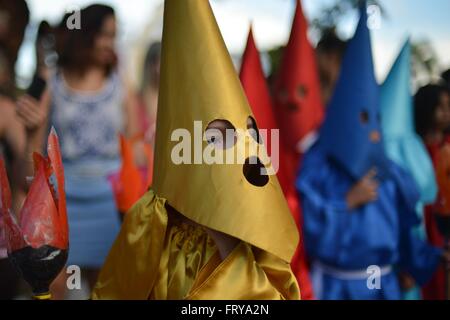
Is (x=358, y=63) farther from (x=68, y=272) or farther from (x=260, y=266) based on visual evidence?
(x=68, y=272)

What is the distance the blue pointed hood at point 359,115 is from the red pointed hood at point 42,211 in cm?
144

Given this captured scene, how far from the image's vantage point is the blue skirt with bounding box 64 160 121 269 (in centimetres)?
284

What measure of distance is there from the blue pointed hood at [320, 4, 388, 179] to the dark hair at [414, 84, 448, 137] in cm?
93

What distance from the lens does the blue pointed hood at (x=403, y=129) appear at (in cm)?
300

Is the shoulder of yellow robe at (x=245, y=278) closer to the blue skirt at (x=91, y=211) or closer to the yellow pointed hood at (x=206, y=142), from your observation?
the yellow pointed hood at (x=206, y=142)

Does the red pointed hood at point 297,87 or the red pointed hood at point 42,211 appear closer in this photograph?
the red pointed hood at point 42,211

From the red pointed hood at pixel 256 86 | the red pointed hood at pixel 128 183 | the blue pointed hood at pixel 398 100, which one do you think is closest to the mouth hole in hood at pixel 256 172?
the red pointed hood at pixel 128 183

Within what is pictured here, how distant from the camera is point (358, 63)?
2.55 meters

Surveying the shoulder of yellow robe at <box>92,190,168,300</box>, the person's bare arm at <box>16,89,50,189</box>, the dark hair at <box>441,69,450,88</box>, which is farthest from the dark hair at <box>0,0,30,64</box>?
the dark hair at <box>441,69,450,88</box>

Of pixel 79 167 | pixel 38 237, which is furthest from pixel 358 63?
pixel 38 237

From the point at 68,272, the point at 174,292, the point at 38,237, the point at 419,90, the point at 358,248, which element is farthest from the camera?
the point at 419,90

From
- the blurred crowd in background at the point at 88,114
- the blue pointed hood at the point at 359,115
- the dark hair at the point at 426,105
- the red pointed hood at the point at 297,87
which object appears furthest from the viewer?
the dark hair at the point at 426,105

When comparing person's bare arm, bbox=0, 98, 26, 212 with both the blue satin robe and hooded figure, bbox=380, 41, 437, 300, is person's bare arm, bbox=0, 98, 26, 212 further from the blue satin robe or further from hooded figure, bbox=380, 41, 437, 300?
hooded figure, bbox=380, 41, 437, 300

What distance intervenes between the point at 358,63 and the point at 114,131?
4.18 feet
